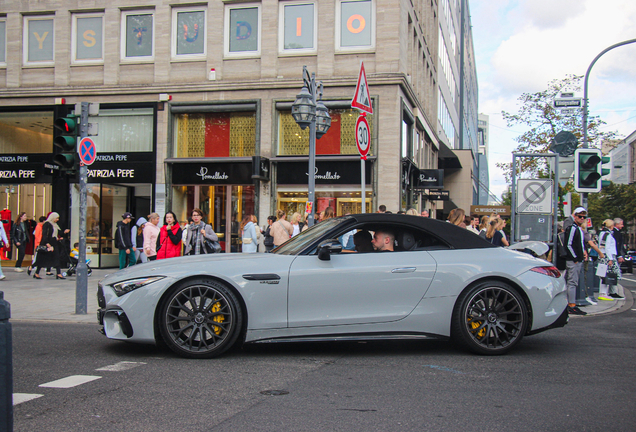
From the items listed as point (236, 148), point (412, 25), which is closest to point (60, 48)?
point (236, 148)

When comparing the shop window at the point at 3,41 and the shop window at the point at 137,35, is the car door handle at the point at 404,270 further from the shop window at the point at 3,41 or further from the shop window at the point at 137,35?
the shop window at the point at 3,41

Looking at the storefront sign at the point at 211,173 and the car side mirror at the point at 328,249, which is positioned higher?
the storefront sign at the point at 211,173

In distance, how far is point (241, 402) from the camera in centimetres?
411

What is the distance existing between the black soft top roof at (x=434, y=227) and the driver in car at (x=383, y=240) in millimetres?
103

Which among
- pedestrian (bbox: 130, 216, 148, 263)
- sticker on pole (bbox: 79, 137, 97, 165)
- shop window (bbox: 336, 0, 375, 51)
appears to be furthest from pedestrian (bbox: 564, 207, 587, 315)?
shop window (bbox: 336, 0, 375, 51)

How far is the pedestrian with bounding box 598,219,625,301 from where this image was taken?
44.5 feet

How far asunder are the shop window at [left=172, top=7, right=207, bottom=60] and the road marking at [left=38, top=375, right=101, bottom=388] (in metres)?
17.2

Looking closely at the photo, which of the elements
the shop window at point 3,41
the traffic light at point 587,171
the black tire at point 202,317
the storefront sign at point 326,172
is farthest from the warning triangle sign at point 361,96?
the shop window at point 3,41

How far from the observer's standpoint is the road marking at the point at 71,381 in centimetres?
457

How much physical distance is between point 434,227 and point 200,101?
51.8 ft

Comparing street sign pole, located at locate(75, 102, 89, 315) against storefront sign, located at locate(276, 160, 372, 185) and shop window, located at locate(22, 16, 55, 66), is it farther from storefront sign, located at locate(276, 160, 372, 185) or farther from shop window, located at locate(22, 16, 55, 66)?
shop window, located at locate(22, 16, 55, 66)

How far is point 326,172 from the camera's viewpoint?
19.5m

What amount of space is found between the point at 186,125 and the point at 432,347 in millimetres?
16431

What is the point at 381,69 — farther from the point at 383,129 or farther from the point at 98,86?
the point at 98,86
